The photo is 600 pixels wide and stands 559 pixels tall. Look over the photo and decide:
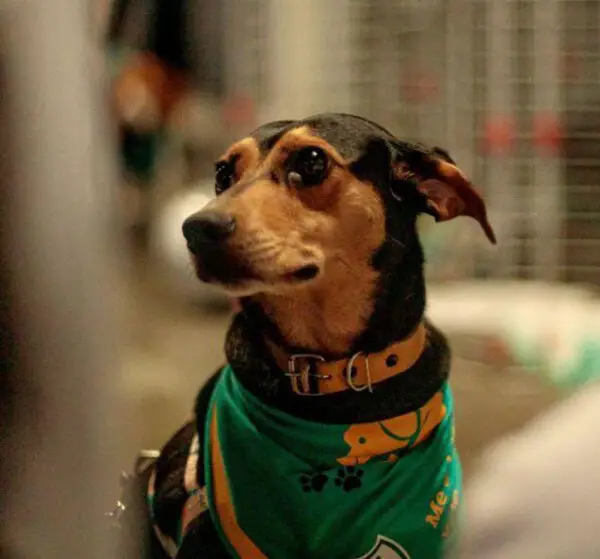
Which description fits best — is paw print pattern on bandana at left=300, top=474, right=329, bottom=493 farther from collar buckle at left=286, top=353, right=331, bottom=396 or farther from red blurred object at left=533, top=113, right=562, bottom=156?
red blurred object at left=533, top=113, right=562, bottom=156

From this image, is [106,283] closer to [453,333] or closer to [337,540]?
[337,540]

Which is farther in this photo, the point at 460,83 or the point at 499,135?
the point at 499,135

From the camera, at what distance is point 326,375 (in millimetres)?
659

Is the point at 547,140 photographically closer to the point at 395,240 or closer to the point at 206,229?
the point at 395,240

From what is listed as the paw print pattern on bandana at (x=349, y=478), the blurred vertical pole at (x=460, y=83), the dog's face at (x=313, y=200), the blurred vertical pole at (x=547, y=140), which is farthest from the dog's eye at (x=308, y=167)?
the blurred vertical pole at (x=547, y=140)

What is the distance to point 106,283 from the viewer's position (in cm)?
25

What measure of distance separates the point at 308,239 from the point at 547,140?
3.78ft

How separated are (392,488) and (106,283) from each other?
44 centimetres

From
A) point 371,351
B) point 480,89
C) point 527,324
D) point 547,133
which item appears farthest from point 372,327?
point 547,133

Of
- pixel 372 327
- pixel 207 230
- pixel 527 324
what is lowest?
pixel 527 324

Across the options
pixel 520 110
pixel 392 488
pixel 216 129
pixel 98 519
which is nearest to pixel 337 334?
pixel 392 488

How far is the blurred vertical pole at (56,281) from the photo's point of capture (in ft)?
0.75

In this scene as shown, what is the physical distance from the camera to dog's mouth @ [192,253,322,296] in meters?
0.58

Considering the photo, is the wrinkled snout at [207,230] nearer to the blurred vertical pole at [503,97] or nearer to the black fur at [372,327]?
the black fur at [372,327]
